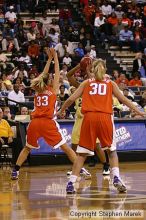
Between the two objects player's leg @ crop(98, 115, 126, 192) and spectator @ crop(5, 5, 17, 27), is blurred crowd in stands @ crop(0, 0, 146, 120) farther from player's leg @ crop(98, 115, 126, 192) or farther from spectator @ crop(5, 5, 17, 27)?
player's leg @ crop(98, 115, 126, 192)

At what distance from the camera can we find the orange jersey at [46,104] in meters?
14.5

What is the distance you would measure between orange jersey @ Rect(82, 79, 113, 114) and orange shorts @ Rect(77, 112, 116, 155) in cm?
8

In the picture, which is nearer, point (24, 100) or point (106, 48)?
point (24, 100)

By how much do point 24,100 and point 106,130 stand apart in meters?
11.3

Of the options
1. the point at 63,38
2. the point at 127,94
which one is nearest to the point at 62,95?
the point at 127,94

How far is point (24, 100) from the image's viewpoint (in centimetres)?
2342

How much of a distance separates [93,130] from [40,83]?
7.77 ft

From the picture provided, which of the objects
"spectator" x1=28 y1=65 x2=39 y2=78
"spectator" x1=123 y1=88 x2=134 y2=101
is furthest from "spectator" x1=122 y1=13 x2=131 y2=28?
"spectator" x1=123 y1=88 x2=134 y2=101

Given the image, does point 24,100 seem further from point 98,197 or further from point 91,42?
point 98,197

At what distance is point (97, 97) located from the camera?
12344 mm

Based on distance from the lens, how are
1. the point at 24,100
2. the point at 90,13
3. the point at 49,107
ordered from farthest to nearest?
1. the point at 90,13
2. the point at 24,100
3. the point at 49,107

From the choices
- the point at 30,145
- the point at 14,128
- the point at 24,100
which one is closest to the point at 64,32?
the point at 24,100

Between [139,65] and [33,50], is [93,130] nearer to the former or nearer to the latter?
[33,50]

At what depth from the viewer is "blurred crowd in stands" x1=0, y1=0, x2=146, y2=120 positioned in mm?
25094
